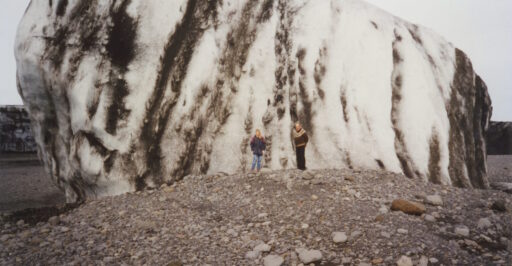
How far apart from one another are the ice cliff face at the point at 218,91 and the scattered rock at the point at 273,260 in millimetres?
4004

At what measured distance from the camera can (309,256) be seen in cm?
422

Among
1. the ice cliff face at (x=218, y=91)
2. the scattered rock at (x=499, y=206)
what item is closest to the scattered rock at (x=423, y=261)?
the scattered rock at (x=499, y=206)

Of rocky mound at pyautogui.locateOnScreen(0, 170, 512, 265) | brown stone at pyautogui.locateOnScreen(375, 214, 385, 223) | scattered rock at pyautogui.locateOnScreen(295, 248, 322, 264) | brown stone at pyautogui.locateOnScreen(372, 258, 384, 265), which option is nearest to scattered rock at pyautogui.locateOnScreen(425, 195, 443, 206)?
rocky mound at pyautogui.locateOnScreen(0, 170, 512, 265)

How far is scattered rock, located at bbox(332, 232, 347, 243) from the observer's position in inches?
177

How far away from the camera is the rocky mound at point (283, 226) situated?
4.28 m

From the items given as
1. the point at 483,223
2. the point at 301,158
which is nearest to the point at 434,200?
the point at 483,223

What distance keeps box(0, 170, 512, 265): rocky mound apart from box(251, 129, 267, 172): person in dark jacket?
0.84m

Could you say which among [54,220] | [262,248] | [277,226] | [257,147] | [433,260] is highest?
[257,147]

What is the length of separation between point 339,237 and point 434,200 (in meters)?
2.09

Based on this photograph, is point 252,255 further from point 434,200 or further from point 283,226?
point 434,200

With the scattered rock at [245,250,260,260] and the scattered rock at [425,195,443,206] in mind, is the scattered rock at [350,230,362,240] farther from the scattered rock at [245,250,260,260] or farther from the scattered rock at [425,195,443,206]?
the scattered rock at [425,195,443,206]

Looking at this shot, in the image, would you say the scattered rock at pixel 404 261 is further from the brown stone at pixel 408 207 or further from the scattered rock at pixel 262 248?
the scattered rock at pixel 262 248

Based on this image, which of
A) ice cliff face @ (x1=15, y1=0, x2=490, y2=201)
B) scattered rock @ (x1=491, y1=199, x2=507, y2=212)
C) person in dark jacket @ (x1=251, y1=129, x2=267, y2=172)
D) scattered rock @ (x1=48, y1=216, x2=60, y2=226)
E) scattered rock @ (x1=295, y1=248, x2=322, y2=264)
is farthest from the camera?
ice cliff face @ (x1=15, y1=0, x2=490, y2=201)

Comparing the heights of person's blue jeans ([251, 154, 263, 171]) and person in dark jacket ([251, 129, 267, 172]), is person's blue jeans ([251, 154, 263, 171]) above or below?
below
